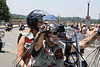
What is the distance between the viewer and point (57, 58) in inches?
99.7

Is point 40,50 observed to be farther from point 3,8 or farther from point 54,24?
point 3,8

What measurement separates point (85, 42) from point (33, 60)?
86 centimetres

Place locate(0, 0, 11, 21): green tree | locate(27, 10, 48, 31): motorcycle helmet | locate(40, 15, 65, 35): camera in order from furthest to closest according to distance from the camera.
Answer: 1. locate(0, 0, 11, 21): green tree
2. locate(27, 10, 48, 31): motorcycle helmet
3. locate(40, 15, 65, 35): camera

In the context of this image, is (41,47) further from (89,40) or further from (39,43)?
(89,40)

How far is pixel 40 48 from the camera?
7.65ft

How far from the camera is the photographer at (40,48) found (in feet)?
7.41

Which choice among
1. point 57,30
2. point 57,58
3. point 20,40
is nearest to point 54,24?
point 57,30

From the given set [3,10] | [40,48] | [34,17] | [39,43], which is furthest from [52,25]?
[3,10]

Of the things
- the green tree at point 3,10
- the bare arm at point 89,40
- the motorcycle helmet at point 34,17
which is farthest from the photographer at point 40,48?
the green tree at point 3,10

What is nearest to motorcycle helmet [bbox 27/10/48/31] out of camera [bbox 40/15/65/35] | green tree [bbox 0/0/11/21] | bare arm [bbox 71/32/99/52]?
camera [bbox 40/15/65/35]

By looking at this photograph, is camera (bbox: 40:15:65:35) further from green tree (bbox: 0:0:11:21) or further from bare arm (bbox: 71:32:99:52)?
green tree (bbox: 0:0:11:21)

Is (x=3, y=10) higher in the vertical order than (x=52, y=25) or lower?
lower

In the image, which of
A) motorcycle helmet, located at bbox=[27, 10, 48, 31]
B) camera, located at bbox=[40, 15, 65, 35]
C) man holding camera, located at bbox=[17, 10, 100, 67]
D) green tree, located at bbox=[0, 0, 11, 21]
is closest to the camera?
camera, located at bbox=[40, 15, 65, 35]

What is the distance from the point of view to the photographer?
7.41 feet
